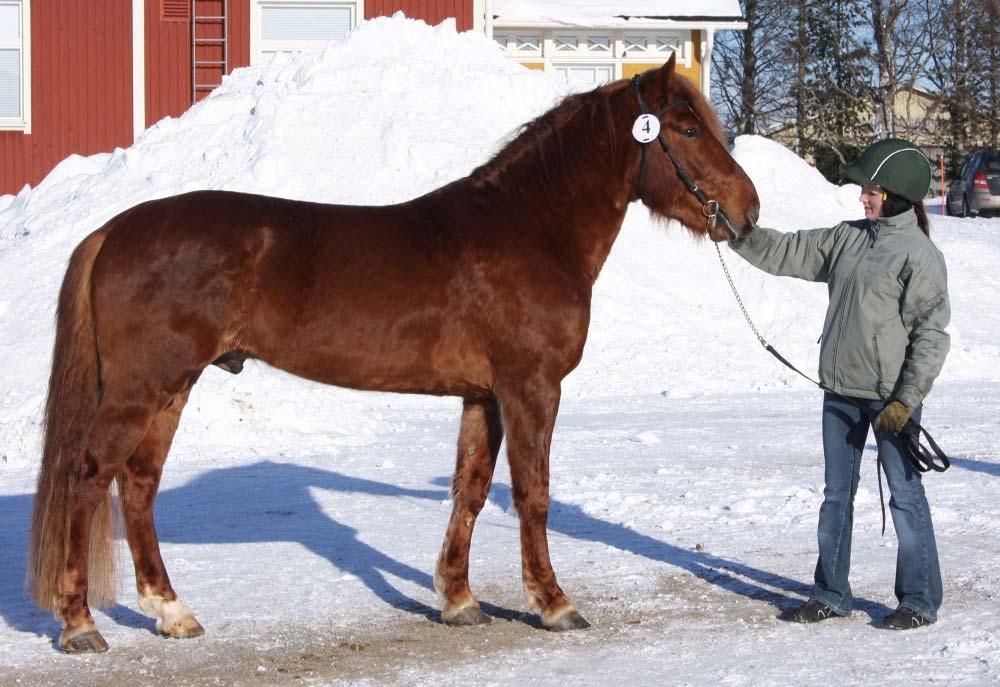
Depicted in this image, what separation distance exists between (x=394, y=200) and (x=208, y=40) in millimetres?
6761

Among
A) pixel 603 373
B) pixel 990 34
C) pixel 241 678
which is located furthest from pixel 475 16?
pixel 990 34

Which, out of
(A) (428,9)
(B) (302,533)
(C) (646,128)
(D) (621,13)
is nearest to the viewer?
(C) (646,128)

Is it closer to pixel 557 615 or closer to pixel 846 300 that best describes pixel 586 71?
pixel 846 300

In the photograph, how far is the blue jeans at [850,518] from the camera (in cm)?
523

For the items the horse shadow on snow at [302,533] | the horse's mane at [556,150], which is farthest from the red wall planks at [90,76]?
the horse's mane at [556,150]

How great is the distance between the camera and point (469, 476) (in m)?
5.56

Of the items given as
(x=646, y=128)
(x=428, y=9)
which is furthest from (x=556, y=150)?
(x=428, y=9)

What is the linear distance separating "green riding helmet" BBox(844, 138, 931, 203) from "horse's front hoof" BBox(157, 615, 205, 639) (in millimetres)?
3308

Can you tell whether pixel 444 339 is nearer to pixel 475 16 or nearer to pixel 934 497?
pixel 934 497

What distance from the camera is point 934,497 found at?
7547 millimetres

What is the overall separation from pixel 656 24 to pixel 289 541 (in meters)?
19.7

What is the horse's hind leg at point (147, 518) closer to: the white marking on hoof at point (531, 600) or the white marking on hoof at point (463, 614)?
the white marking on hoof at point (463, 614)

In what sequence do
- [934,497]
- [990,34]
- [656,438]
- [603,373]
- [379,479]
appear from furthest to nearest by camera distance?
1. [990,34]
2. [603,373]
3. [656,438]
4. [379,479]
5. [934,497]

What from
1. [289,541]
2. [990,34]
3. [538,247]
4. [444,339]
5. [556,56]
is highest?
[990,34]
